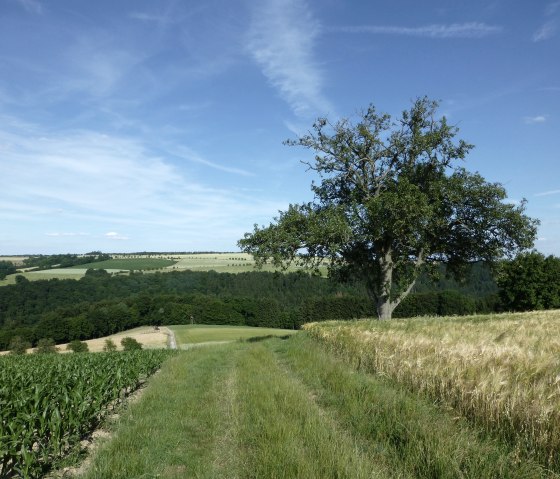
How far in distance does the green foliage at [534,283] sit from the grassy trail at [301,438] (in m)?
63.5

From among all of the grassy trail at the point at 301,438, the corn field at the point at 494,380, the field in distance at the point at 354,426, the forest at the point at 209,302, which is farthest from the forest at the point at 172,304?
the grassy trail at the point at 301,438

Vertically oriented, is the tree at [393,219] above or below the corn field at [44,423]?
above

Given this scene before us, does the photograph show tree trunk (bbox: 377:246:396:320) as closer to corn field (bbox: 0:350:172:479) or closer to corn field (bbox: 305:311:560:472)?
corn field (bbox: 305:311:560:472)

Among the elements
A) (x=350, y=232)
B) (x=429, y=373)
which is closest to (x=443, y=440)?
(x=429, y=373)

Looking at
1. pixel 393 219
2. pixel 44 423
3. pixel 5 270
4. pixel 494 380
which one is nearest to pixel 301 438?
pixel 494 380

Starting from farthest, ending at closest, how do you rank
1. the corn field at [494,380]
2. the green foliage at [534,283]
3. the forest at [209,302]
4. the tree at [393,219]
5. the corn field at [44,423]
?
1. the forest at [209,302]
2. the green foliage at [534,283]
3. the tree at [393,219]
4. the corn field at [44,423]
5. the corn field at [494,380]

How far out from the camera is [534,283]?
2479 inches

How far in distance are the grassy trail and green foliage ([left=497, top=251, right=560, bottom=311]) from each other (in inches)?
2499

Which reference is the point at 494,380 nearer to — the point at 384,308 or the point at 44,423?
the point at 44,423

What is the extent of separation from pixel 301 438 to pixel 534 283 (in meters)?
70.2

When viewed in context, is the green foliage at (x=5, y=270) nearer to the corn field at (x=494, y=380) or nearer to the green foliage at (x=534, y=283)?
the green foliage at (x=534, y=283)

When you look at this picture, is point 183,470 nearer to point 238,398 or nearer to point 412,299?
point 238,398

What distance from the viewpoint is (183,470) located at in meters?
5.46

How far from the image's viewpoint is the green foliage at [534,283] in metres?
62.5
